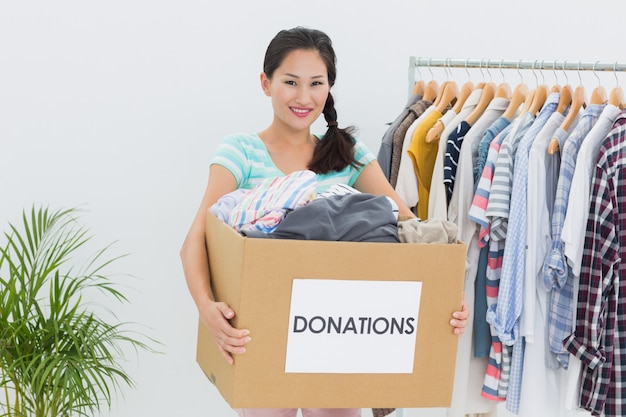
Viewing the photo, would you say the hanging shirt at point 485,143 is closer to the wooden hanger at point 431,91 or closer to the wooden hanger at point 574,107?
the wooden hanger at point 574,107

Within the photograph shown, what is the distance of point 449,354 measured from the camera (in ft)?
5.42

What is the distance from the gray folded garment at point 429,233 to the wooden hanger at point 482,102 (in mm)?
955

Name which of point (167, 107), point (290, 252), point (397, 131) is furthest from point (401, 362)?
point (167, 107)

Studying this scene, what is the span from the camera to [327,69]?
198cm

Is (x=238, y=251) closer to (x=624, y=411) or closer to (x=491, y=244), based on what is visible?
(x=491, y=244)

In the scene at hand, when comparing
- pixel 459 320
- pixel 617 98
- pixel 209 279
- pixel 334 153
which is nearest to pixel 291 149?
pixel 334 153

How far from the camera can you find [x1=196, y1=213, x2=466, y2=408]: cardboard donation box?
60.3 inches

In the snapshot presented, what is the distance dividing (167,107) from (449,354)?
1754 millimetres

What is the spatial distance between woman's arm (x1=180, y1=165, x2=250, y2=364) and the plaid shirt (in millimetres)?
984

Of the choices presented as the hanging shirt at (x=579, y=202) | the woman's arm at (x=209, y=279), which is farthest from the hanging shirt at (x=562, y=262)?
the woman's arm at (x=209, y=279)

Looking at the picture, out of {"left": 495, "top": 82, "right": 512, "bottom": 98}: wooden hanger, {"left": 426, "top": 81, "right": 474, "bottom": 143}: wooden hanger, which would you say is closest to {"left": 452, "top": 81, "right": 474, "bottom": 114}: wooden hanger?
{"left": 426, "top": 81, "right": 474, "bottom": 143}: wooden hanger

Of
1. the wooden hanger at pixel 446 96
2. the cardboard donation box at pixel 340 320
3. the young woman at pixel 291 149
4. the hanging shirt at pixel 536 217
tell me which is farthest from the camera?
the wooden hanger at pixel 446 96

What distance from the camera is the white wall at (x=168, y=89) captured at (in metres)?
2.94

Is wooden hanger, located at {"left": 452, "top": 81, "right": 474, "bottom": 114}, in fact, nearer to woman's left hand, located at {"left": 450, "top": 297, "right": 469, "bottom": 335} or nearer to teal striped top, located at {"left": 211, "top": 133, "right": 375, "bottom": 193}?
teal striped top, located at {"left": 211, "top": 133, "right": 375, "bottom": 193}
